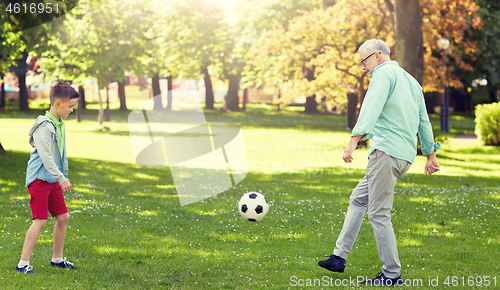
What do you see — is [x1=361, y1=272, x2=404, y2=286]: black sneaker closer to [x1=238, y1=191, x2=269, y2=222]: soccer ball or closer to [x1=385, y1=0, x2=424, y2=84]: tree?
[x1=238, y1=191, x2=269, y2=222]: soccer ball

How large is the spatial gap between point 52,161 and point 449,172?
11242mm

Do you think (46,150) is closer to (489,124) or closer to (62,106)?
(62,106)

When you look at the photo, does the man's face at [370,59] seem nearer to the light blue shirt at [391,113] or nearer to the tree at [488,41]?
the light blue shirt at [391,113]

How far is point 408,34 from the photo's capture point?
15.3m

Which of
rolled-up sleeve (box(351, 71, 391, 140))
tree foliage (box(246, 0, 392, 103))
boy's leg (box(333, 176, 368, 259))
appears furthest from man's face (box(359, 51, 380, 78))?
tree foliage (box(246, 0, 392, 103))

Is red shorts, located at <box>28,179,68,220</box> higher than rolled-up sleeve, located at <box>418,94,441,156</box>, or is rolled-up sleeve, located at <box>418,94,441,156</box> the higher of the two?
rolled-up sleeve, located at <box>418,94,441,156</box>

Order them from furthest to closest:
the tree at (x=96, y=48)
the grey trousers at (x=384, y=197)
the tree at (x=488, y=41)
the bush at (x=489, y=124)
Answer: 1. the tree at (x=488, y=41)
2. the tree at (x=96, y=48)
3. the bush at (x=489, y=124)
4. the grey trousers at (x=384, y=197)

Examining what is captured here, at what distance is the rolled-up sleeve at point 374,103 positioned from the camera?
4328mm

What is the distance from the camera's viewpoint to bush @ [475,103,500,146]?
19.0 meters

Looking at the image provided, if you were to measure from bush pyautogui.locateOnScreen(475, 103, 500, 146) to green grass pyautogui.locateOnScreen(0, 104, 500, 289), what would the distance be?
5.77 metres

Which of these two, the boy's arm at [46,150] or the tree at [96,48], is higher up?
the tree at [96,48]

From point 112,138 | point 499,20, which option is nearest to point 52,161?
point 112,138

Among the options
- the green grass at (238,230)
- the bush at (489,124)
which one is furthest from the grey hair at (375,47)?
the bush at (489,124)

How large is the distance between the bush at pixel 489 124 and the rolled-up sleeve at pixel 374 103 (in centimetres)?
1670
